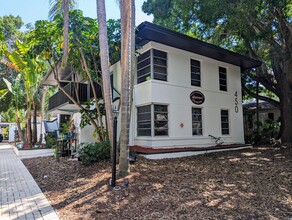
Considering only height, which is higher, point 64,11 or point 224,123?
point 64,11

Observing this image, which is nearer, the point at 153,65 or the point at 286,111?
the point at 153,65

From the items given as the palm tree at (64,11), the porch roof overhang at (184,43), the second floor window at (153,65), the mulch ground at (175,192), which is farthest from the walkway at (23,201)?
the porch roof overhang at (184,43)

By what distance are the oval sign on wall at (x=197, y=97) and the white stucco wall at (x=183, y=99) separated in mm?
186

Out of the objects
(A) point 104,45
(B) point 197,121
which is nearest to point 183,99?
(B) point 197,121

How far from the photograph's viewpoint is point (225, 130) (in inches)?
559

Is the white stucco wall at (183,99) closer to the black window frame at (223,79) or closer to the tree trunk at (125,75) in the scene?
the black window frame at (223,79)

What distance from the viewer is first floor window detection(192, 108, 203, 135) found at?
501 inches

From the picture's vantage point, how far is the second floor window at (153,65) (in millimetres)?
11461

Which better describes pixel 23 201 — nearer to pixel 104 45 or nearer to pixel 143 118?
pixel 104 45

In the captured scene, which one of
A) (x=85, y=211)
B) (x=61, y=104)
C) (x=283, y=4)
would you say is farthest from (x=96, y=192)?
(x=61, y=104)

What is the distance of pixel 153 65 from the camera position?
11.5 meters

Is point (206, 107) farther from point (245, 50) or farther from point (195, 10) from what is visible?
point (245, 50)

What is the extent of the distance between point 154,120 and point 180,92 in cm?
219

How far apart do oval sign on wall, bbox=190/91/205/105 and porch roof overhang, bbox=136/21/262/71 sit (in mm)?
2249
